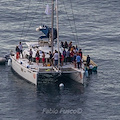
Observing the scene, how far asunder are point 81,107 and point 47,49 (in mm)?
11219

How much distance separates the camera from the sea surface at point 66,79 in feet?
A: 184

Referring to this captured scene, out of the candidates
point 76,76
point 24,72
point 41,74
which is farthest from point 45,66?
point 76,76

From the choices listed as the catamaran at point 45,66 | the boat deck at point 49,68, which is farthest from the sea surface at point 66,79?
the boat deck at point 49,68

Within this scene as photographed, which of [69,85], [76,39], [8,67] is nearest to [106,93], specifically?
[69,85]

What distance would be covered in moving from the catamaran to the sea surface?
845 mm

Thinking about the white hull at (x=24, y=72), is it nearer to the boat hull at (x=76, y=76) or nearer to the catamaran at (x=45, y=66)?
the catamaran at (x=45, y=66)

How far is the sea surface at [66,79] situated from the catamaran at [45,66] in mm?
845

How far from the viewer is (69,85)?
63.4 m

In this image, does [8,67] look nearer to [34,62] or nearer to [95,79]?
[34,62]

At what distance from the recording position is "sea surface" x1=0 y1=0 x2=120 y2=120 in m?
56.2

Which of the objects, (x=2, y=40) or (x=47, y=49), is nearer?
(x=47, y=49)

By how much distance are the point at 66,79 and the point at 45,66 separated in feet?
10.1

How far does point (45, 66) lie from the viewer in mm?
63500

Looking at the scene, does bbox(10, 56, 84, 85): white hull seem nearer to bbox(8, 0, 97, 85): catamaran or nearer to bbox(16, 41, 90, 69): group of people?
bbox(8, 0, 97, 85): catamaran
